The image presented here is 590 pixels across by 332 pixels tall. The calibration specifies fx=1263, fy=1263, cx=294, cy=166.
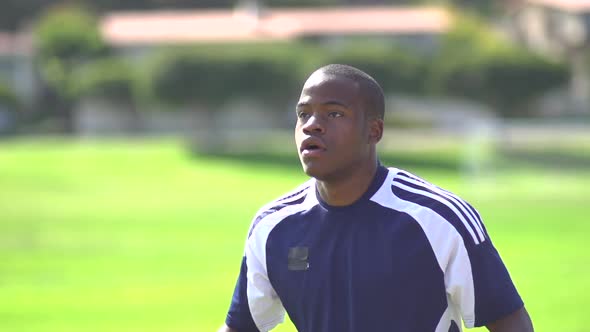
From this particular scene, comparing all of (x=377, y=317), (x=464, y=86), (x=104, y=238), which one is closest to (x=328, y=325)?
(x=377, y=317)

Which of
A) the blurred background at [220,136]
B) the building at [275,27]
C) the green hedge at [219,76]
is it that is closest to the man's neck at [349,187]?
the blurred background at [220,136]

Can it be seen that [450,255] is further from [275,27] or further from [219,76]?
[275,27]

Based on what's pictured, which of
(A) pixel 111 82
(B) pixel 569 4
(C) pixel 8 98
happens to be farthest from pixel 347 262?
(C) pixel 8 98

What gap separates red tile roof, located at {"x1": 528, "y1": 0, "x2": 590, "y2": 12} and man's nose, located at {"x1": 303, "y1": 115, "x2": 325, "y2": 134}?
210 feet

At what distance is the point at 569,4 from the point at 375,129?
214 ft

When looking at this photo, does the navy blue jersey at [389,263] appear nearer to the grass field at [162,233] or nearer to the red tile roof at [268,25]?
the grass field at [162,233]

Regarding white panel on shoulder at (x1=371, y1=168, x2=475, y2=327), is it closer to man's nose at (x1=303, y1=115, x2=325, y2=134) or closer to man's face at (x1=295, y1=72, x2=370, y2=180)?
man's face at (x1=295, y1=72, x2=370, y2=180)

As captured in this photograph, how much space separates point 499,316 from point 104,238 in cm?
2003

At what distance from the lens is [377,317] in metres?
4.15

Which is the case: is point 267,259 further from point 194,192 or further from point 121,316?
point 194,192

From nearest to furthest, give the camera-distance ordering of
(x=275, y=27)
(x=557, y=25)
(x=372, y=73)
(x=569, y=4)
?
(x=372, y=73), (x=569, y=4), (x=557, y=25), (x=275, y=27)

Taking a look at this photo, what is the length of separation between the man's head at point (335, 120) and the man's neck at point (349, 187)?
0.11ft

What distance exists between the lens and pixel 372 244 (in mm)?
4160

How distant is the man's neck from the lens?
4227 mm
